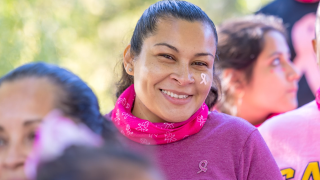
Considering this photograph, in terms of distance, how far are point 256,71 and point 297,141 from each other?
3.14ft

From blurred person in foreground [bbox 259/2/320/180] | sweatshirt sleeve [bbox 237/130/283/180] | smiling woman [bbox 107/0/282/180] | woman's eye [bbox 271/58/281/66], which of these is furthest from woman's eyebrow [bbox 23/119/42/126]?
woman's eye [bbox 271/58/281/66]

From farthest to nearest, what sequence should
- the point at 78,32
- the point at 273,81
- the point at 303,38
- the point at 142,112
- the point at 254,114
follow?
the point at 78,32
the point at 303,38
the point at 254,114
the point at 273,81
the point at 142,112

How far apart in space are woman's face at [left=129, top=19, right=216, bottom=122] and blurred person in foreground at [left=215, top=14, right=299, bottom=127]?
1.15 metres

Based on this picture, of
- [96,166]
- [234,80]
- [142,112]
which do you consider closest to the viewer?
[96,166]

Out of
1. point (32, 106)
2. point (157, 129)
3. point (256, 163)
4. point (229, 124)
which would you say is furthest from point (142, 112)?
point (32, 106)

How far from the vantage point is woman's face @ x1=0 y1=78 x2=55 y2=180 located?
990 mm

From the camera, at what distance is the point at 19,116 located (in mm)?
1025

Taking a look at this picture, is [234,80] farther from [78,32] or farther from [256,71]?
[78,32]

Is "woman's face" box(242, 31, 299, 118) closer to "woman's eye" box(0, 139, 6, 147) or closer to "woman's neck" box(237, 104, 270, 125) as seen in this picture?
"woman's neck" box(237, 104, 270, 125)

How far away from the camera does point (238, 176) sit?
5.51 ft

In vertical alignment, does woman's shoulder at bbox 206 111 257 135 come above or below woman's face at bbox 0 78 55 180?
below

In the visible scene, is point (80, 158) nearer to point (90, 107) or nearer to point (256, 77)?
point (90, 107)

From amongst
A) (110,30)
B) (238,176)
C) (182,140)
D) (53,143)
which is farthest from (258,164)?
(110,30)

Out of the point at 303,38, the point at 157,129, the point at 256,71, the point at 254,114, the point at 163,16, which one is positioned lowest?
the point at 254,114
